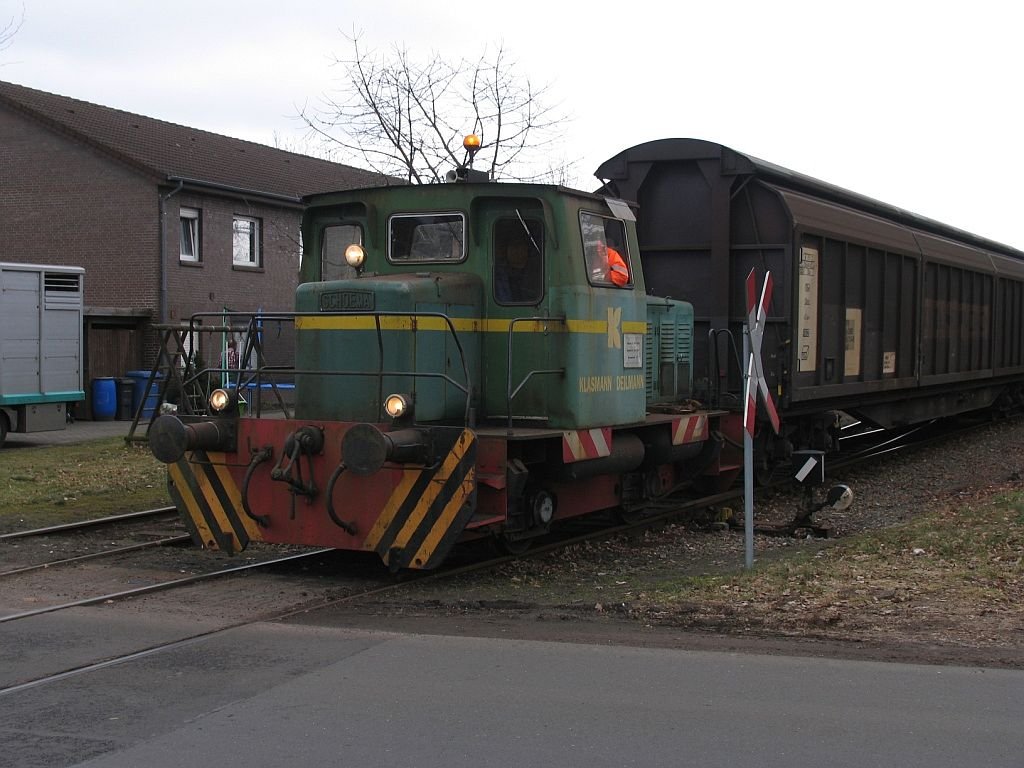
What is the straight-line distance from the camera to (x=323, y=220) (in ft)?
32.1

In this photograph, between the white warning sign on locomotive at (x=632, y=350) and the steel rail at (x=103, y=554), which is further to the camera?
the white warning sign on locomotive at (x=632, y=350)

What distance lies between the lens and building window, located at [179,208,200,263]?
2961 centimetres

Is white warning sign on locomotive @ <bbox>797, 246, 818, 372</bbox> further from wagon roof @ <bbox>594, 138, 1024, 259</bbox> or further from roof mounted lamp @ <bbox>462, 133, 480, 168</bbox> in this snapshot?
roof mounted lamp @ <bbox>462, 133, 480, 168</bbox>

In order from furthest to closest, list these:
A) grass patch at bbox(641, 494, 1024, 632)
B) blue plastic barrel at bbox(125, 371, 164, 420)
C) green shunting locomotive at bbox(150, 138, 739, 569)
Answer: blue plastic barrel at bbox(125, 371, 164, 420)
green shunting locomotive at bbox(150, 138, 739, 569)
grass patch at bbox(641, 494, 1024, 632)

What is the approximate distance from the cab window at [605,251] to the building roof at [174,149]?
2081 centimetres

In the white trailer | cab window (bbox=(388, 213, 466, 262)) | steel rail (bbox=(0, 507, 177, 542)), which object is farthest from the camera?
the white trailer

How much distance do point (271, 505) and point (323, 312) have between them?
1.52 m

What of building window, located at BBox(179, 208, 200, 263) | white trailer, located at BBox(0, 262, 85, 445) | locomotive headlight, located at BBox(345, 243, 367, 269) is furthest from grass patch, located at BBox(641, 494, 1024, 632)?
building window, located at BBox(179, 208, 200, 263)

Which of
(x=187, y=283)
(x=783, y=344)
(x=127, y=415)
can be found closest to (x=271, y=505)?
(x=783, y=344)

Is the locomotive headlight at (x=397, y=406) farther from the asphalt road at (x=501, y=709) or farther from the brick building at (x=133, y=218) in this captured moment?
the brick building at (x=133, y=218)

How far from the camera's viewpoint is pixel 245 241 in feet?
104

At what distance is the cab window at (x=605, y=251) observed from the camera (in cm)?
936

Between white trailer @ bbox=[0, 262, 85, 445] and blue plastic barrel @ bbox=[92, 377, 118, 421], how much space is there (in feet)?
15.9

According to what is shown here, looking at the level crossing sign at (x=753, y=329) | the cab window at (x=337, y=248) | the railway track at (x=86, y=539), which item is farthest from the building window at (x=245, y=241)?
the level crossing sign at (x=753, y=329)
